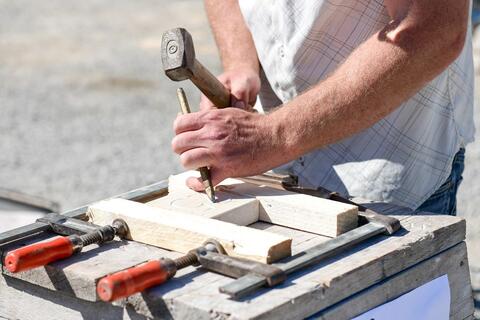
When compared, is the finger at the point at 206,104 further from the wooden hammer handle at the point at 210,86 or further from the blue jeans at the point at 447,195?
the blue jeans at the point at 447,195

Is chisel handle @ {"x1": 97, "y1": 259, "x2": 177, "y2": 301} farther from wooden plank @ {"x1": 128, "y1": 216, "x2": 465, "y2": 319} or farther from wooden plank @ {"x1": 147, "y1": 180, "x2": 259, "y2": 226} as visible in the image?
wooden plank @ {"x1": 147, "y1": 180, "x2": 259, "y2": 226}

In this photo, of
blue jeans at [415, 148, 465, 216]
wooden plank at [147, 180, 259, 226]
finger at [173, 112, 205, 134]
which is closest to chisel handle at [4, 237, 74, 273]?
wooden plank at [147, 180, 259, 226]

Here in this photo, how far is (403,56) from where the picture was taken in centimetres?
210

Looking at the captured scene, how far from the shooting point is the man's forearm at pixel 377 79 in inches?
82.2

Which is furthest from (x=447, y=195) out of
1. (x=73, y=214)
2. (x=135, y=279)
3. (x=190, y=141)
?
(x=135, y=279)

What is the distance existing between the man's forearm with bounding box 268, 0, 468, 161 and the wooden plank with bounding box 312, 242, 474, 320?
359 mm

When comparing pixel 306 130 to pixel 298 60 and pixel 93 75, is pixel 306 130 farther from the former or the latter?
pixel 93 75

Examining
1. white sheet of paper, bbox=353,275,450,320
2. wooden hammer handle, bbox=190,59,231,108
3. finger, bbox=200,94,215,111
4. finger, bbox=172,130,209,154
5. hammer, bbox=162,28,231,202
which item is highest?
hammer, bbox=162,28,231,202

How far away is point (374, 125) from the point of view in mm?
2439

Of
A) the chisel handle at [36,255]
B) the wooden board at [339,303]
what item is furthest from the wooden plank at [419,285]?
the chisel handle at [36,255]

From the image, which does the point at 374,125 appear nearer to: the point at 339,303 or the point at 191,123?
the point at 191,123

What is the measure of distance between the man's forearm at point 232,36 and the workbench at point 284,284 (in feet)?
2.11

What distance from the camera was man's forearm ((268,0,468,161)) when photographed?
2.09 meters

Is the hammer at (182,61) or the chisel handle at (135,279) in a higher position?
the hammer at (182,61)
